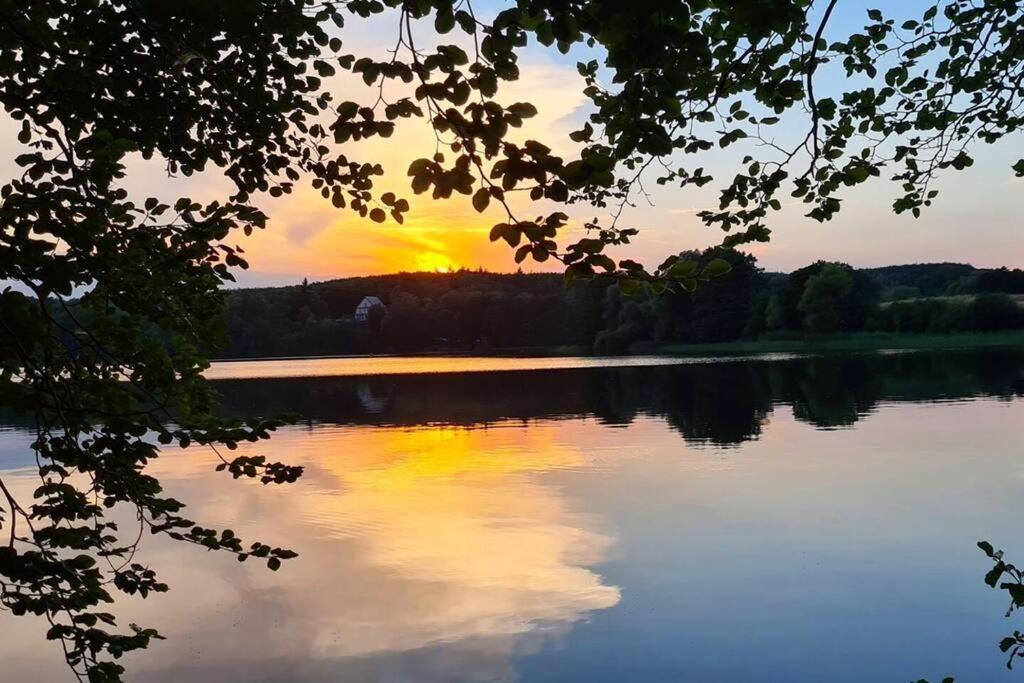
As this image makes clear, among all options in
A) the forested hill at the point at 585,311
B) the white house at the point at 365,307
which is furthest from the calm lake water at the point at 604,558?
the white house at the point at 365,307

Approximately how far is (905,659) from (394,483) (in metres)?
12.8

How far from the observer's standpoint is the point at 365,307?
455 feet

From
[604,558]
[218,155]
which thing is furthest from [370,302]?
[218,155]

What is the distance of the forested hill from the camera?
89688 mm

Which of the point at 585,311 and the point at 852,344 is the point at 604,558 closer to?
the point at 852,344

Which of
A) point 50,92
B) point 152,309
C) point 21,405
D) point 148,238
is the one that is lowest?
point 21,405

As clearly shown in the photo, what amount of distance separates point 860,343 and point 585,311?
3494cm

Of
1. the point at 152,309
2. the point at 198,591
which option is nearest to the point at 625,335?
the point at 198,591

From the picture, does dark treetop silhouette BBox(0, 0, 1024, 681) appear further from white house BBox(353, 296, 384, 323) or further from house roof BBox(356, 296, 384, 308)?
house roof BBox(356, 296, 384, 308)

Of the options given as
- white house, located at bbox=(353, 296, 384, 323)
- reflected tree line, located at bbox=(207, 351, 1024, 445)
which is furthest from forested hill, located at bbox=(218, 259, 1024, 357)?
reflected tree line, located at bbox=(207, 351, 1024, 445)

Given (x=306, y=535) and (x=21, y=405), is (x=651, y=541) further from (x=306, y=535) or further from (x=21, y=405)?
(x=21, y=405)

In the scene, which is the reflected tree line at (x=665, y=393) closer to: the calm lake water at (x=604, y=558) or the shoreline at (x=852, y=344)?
the calm lake water at (x=604, y=558)

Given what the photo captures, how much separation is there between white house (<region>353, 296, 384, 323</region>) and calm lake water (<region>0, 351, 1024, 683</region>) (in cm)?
10761

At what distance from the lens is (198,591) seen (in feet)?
39.5
